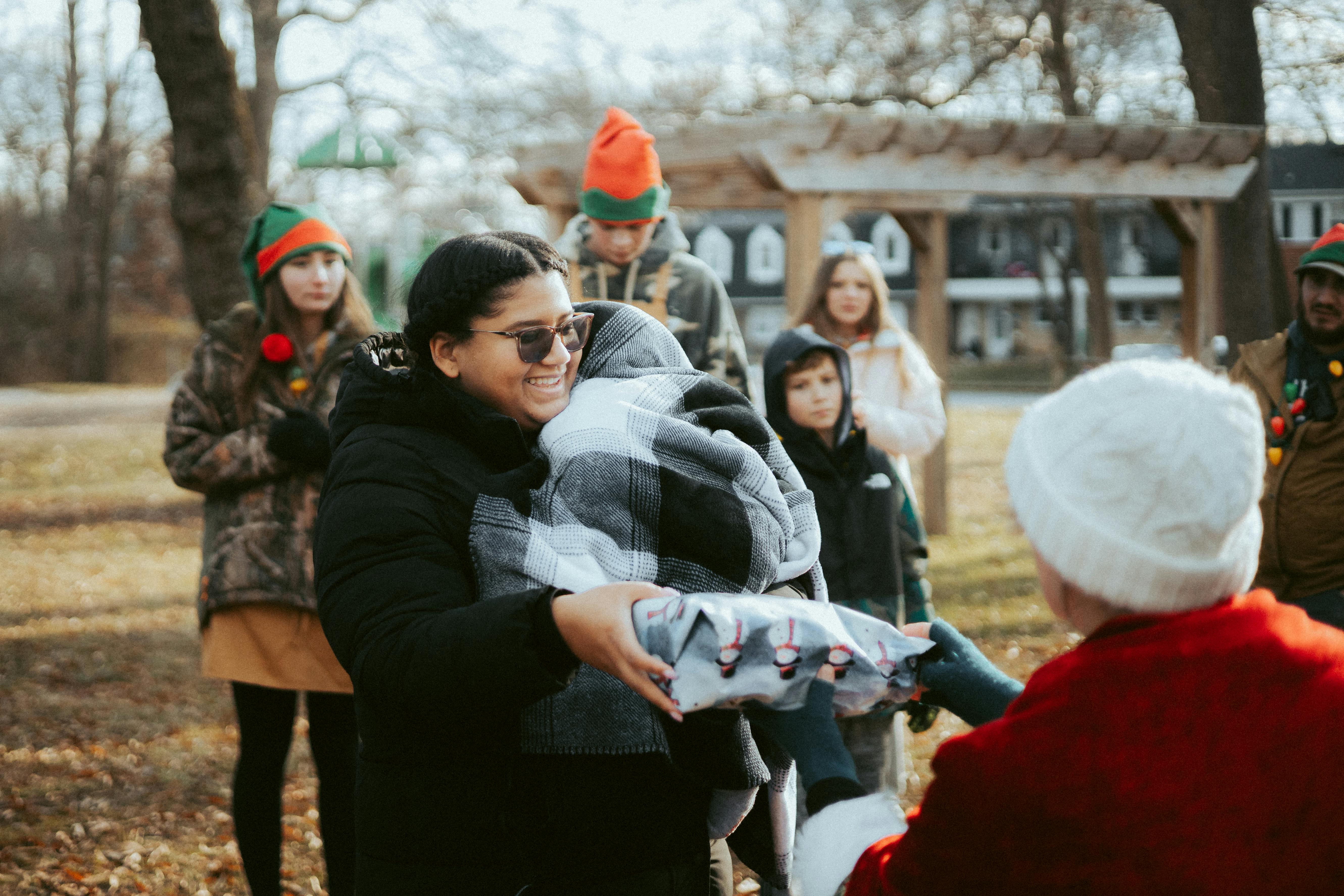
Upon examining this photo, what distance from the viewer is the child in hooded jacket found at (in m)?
3.47

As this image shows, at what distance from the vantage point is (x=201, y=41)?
7566 millimetres

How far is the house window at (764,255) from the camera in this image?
5259 centimetres

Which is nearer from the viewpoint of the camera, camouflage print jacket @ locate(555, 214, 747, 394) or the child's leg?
the child's leg

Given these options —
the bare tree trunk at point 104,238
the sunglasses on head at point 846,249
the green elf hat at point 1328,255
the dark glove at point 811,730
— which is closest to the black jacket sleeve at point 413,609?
the dark glove at point 811,730

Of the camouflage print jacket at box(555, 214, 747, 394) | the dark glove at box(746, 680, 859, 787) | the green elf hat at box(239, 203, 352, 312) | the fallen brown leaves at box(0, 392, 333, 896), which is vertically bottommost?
the fallen brown leaves at box(0, 392, 333, 896)

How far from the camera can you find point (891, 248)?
Result: 53.8 m

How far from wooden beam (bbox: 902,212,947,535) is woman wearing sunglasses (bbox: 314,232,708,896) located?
26.9ft

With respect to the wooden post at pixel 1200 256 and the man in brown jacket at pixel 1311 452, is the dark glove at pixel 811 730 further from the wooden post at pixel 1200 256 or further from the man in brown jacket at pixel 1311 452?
the wooden post at pixel 1200 256

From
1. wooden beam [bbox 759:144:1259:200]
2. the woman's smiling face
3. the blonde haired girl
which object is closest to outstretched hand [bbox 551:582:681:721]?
the woman's smiling face

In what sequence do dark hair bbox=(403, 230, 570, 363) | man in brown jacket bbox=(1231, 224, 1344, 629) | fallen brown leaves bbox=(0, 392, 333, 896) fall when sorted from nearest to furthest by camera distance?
1. dark hair bbox=(403, 230, 570, 363)
2. man in brown jacket bbox=(1231, 224, 1344, 629)
3. fallen brown leaves bbox=(0, 392, 333, 896)

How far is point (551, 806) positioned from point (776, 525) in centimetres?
53

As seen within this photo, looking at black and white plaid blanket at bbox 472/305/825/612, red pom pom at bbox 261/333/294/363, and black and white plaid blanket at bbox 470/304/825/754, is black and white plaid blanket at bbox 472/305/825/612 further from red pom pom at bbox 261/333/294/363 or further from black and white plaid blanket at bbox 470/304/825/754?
red pom pom at bbox 261/333/294/363

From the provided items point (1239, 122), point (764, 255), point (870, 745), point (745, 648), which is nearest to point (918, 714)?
point (745, 648)

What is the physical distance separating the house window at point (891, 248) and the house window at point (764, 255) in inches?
165
